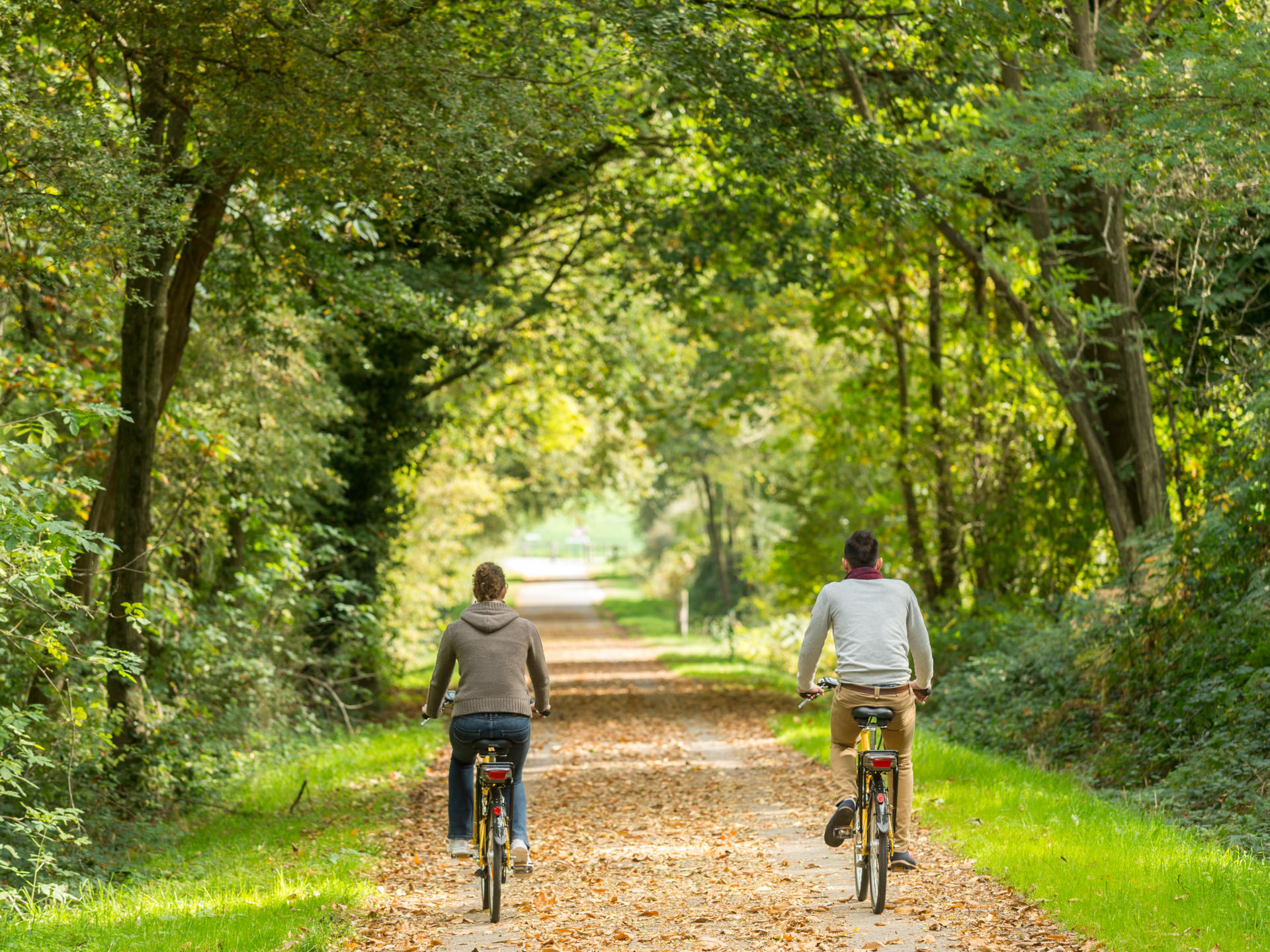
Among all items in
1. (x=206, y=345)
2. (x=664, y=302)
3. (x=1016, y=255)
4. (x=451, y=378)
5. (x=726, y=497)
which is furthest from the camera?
(x=726, y=497)

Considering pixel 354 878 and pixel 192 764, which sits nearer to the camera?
pixel 354 878

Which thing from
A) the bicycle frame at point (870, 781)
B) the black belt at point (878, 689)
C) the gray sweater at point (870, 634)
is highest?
the gray sweater at point (870, 634)

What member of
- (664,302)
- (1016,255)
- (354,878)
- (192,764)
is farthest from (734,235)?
(354,878)

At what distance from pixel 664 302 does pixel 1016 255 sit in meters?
5.52

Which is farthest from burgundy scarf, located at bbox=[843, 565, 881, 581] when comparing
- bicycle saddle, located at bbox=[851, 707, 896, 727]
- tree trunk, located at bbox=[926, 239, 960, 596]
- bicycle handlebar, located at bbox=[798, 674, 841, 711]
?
tree trunk, located at bbox=[926, 239, 960, 596]

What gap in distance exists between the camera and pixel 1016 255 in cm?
1428

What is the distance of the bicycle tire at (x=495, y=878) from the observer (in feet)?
22.4

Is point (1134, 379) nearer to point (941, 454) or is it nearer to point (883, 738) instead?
point (941, 454)

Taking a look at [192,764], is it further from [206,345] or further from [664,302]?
[664,302]

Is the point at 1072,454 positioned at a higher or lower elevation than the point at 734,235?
lower

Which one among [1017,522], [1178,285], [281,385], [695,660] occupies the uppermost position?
[1178,285]

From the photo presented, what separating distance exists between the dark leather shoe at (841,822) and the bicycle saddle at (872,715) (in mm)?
504

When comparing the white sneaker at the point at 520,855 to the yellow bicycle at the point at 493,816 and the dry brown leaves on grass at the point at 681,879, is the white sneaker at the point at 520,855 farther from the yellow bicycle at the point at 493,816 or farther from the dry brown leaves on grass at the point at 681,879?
the dry brown leaves on grass at the point at 681,879

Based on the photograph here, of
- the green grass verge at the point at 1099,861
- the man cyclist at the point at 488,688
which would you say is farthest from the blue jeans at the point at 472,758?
the green grass verge at the point at 1099,861
